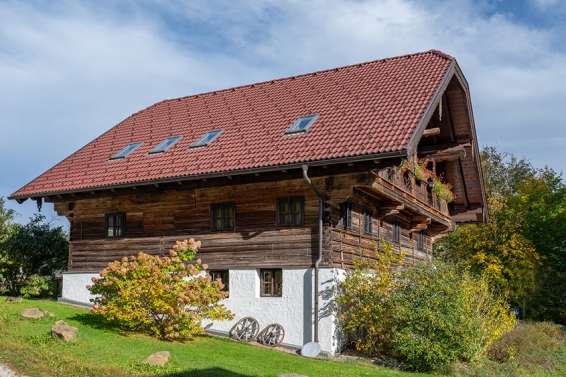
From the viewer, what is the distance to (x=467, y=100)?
73.0 feet

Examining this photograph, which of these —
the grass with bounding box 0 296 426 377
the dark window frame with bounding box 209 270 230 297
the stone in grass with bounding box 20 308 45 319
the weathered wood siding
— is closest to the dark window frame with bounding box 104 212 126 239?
the weathered wood siding

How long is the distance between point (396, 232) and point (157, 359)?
11.9 m

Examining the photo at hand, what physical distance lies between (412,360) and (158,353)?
252 inches

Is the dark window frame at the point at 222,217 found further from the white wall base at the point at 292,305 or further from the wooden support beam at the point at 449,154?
the wooden support beam at the point at 449,154

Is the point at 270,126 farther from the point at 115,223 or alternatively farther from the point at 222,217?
the point at 115,223

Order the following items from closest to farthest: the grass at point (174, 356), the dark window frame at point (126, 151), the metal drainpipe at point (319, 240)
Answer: the grass at point (174, 356) < the metal drainpipe at point (319, 240) < the dark window frame at point (126, 151)

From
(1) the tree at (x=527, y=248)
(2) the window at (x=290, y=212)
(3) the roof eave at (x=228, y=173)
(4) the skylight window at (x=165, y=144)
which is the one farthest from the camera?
(1) the tree at (x=527, y=248)

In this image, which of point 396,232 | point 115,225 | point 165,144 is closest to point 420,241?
point 396,232

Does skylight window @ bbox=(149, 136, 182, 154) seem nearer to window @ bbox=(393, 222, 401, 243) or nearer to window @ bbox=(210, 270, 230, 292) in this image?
window @ bbox=(210, 270, 230, 292)

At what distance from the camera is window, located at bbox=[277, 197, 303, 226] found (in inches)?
728

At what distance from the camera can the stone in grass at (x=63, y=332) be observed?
575 inches

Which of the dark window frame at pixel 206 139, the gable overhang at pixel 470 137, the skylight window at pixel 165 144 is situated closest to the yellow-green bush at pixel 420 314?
the gable overhang at pixel 470 137

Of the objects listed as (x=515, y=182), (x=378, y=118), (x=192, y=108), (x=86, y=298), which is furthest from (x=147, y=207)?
(x=515, y=182)

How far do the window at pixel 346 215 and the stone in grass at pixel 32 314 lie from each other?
838 centimetres
